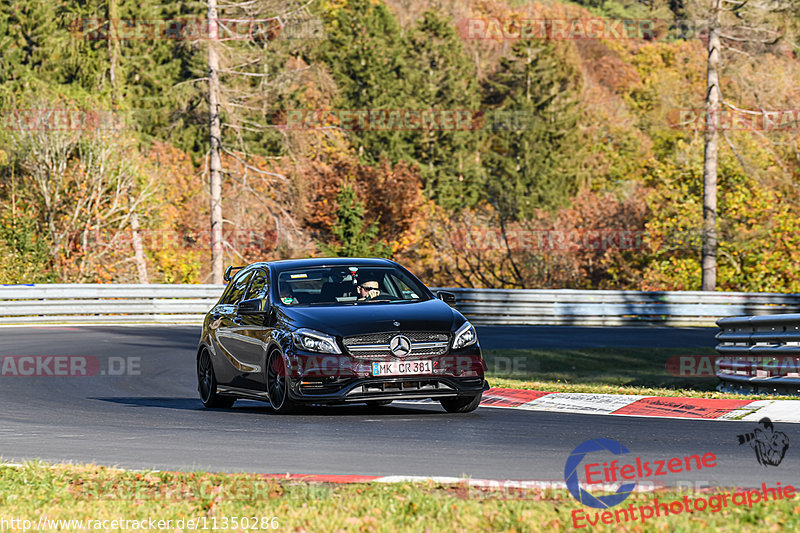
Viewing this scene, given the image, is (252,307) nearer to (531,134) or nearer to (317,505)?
(317,505)

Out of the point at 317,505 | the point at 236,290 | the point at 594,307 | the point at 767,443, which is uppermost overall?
the point at 317,505

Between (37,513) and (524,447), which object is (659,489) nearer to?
(524,447)

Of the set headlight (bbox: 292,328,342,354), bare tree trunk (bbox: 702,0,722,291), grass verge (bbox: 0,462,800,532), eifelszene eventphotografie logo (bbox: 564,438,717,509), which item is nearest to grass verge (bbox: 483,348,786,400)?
headlight (bbox: 292,328,342,354)

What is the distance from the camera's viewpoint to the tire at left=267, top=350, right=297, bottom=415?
11.5 meters

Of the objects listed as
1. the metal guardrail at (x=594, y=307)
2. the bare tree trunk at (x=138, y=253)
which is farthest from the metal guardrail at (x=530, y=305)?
the bare tree trunk at (x=138, y=253)

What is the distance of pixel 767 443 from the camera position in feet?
30.6

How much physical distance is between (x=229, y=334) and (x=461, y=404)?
274 cm

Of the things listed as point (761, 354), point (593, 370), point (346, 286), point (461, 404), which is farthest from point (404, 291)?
point (593, 370)

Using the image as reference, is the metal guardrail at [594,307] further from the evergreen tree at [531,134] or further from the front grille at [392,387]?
the evergreen tree at [531,134]

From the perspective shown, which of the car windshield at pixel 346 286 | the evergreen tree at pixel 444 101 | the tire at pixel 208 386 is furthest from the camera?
the evergreen tree at pixel 444 101

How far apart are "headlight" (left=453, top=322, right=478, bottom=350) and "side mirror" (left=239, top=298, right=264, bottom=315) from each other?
2.09m

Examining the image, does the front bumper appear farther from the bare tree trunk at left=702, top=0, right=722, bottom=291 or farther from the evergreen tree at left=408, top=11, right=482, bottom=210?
the evergreen tree at left=408, top=11, right=482, bottom=210

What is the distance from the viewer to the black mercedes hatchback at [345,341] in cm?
1117

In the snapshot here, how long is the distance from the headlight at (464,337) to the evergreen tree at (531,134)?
64.3 m
